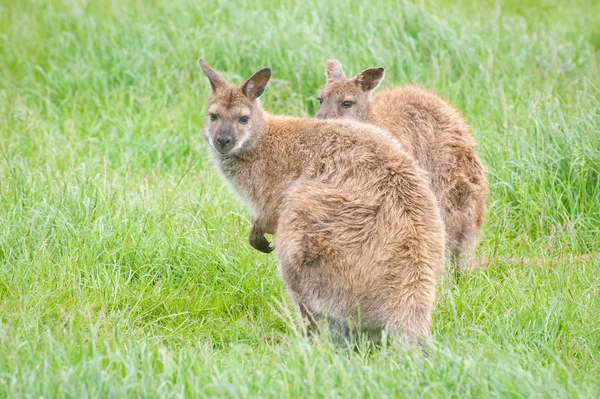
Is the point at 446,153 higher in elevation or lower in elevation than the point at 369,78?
lower

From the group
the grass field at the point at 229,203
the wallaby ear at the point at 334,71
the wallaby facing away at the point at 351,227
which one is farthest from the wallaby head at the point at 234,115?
the wallaby ear at the point at 334,71

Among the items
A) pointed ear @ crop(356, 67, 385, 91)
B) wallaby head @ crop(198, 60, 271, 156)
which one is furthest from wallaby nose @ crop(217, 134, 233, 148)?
pointed ear @ crop(356, 67, 385, 91)

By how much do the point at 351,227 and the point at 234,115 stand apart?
1.39 meters

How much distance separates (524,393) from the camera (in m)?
3.71

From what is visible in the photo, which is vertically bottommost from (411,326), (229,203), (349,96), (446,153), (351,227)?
(229,203)

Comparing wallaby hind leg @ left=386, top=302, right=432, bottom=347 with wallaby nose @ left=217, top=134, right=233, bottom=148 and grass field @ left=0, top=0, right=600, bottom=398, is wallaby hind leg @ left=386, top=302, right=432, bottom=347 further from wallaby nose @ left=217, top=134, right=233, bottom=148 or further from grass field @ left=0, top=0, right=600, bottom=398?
wallaby nose @ left=217, top=134, right=233, bottom=148

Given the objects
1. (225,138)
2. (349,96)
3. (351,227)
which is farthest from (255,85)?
(351,227)

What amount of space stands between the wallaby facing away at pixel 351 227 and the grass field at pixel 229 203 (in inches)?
8.5

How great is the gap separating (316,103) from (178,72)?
1334 millimetres

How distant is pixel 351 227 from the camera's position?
4.56m

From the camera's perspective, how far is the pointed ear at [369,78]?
6.61 meters

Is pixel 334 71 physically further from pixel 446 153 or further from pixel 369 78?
pixel 446 153

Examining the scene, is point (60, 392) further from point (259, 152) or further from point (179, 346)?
point (259, 152)

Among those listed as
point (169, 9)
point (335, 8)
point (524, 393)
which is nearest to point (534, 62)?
point (335, 8)
